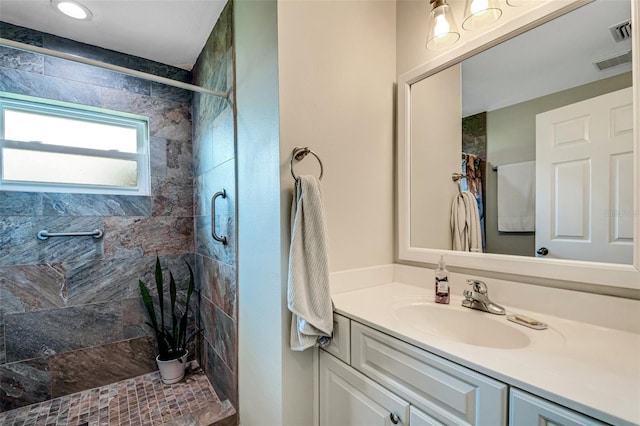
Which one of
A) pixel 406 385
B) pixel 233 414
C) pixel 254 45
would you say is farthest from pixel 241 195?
pixel 233 414

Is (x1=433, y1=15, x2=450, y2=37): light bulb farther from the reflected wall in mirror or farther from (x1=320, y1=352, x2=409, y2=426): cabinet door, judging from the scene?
(x1=320, y1=352, x2=409, y2=426): cabinet door

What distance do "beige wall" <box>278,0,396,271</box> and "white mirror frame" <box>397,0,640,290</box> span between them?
0.24ft

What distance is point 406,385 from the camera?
2.69ft

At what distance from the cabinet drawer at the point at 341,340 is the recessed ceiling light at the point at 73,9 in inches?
88.4

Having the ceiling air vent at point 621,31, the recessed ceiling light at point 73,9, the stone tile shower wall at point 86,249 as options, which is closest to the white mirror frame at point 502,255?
the ceiling air vent at point 621,31

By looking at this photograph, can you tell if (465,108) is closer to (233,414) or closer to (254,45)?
(254,45)

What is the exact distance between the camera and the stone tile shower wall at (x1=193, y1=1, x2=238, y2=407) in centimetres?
160

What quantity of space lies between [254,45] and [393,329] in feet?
4.42

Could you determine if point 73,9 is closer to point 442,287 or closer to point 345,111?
point 345,111

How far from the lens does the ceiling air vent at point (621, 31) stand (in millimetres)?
806

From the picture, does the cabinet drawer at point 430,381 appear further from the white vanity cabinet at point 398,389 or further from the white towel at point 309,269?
the white towel at point 309,269

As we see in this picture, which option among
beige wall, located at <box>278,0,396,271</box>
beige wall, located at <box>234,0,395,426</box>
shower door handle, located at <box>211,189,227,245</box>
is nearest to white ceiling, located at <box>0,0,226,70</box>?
beige wall, located at <box>234,0,395,426</box>

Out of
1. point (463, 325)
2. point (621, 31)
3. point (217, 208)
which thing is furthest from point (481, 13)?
point (217, 208)

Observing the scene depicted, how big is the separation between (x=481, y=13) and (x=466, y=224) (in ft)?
2.76
